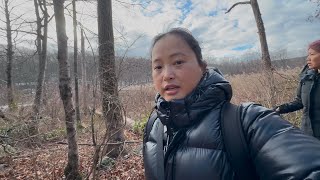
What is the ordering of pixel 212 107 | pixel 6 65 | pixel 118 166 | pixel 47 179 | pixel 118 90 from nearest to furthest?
pixel 212 107
pixel 47 179
pixel 118 90
pixel 118 166
pixel 6 65

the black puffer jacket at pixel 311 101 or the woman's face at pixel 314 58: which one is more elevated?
the woman's face at pixel 314 58

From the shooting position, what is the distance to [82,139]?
9.03 metres

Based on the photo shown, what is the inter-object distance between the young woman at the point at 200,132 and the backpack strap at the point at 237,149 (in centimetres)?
1

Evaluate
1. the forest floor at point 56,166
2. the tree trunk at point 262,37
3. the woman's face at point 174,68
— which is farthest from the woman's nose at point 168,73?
the tree trunk at point 262,37

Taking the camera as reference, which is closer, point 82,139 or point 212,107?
point 212,107

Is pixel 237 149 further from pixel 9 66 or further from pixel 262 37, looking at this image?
pixel 9 66

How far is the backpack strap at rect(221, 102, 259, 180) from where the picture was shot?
1.05m

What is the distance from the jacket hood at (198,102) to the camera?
1219mm

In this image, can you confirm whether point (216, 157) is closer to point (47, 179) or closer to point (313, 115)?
point (313, 115)

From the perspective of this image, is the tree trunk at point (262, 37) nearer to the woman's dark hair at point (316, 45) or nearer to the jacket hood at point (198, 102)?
the woman's dark hair at point (316, 45)

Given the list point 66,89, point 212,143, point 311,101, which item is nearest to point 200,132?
point 212,143

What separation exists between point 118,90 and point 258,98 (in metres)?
5.07

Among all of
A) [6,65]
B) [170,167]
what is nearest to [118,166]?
[170,167]

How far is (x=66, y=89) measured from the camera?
4945 millimetres
